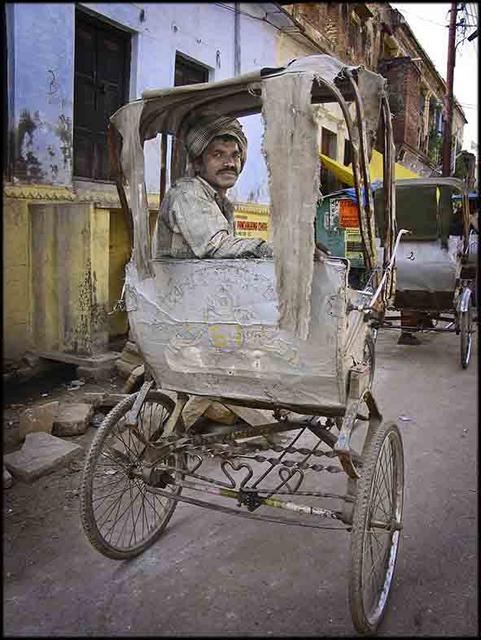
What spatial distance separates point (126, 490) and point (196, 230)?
1.42m

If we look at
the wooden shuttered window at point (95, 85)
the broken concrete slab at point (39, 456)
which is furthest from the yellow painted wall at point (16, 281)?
the broken concrete slab at point (39, 456)

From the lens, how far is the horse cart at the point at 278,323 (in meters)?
2.04

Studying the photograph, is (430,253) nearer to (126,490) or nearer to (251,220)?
(251,220)

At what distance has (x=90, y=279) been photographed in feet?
18.2

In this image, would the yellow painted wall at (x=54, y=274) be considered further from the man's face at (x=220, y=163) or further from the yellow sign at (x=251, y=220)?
the yellow sign at (x=251, y=220)

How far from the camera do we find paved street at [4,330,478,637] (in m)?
2.30

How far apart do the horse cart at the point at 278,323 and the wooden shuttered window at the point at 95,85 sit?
3.92 metres

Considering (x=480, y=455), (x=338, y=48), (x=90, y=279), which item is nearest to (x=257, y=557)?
(x=480, y=455)

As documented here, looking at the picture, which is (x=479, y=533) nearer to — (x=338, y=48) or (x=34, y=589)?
(x=34, y=589)

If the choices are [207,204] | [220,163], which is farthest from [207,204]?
[220,163]

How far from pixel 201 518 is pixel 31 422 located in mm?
1634

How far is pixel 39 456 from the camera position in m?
3.65

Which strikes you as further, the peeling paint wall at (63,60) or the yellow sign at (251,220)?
the yellow sign at (251,220)

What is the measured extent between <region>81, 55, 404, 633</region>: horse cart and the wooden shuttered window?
12.9 ft
